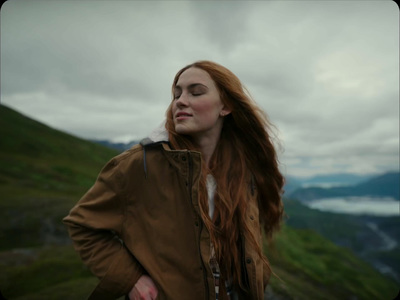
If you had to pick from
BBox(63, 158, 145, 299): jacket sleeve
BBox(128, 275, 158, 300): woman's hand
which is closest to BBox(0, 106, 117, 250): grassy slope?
BBox(63, 158, 145, 299): jacket sleeve

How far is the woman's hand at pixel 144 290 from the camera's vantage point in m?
3.34

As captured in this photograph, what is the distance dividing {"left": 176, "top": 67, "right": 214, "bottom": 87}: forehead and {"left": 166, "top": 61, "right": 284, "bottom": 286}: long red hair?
3.7 inches

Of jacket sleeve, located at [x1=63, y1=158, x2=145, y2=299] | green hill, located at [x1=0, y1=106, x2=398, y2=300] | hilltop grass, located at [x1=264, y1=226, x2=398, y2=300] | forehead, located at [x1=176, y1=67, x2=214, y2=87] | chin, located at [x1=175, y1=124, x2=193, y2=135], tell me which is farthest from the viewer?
hilltop grass, located at [x1=264, y1=226, x2=398, y2=300]

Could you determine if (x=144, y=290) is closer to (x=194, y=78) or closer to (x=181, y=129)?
(x=181, y=129)

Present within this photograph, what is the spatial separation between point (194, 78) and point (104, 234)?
258 cm

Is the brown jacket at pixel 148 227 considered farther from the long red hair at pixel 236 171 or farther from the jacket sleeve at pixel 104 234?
the long red hair at pixel 236 171

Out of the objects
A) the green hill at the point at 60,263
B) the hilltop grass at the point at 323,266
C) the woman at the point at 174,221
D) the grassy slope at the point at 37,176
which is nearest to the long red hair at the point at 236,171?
the woman at the point at 174,221

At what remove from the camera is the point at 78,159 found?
237 feet

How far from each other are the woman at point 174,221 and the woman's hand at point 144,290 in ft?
0.04

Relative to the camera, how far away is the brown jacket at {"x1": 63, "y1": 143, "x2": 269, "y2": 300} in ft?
11.0

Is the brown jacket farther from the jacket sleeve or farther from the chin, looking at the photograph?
the chin

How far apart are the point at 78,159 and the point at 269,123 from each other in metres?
76.3

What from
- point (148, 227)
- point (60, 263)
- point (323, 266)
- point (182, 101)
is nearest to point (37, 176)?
point (60, 263)

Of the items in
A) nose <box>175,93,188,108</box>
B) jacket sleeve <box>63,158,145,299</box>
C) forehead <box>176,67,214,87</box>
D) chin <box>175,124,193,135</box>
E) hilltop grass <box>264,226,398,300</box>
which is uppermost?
forehead <box>176,67,214,87</box>
